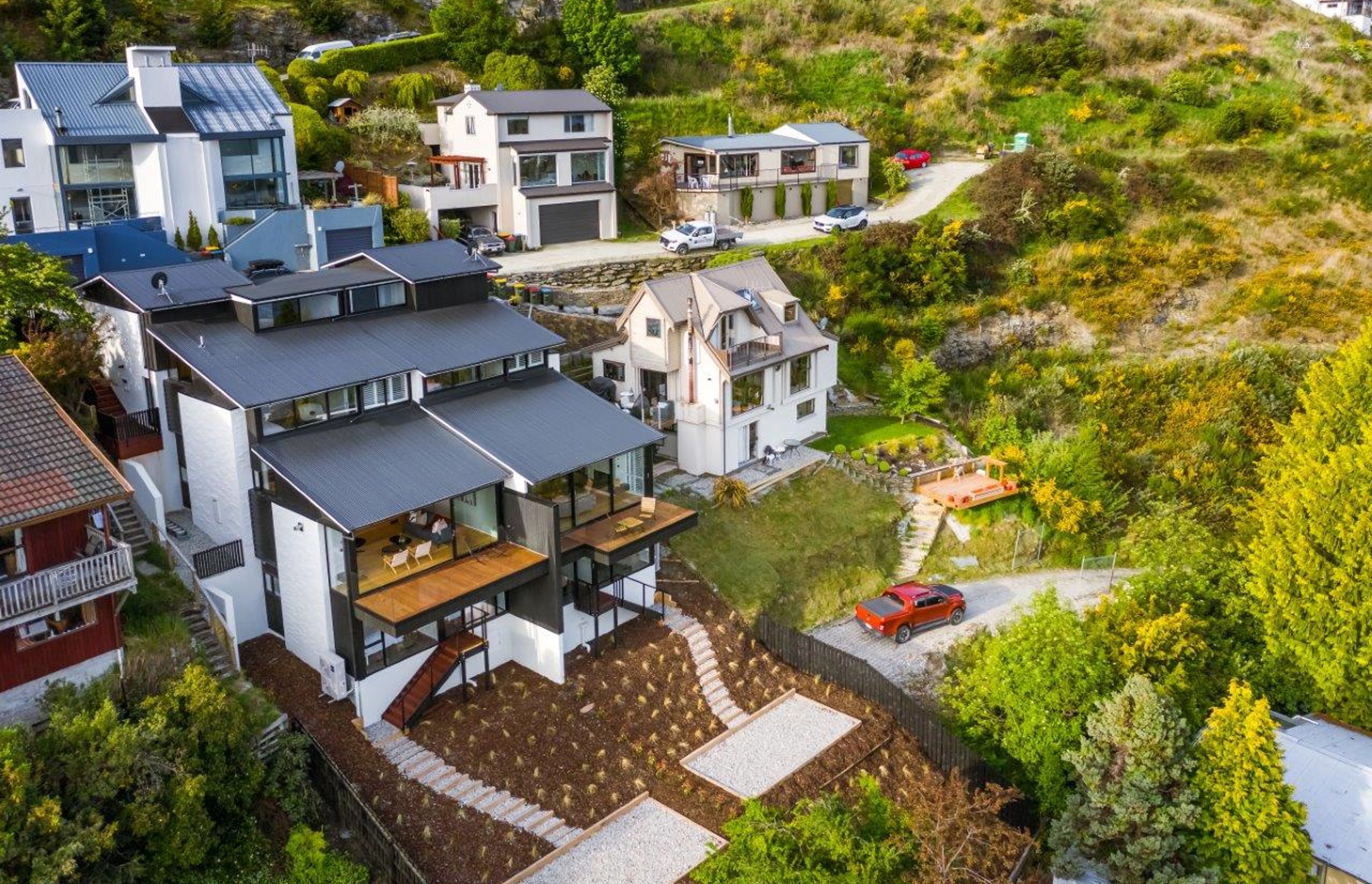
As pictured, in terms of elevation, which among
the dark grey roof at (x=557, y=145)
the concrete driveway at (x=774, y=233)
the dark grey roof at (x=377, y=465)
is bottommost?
the dark grey roof at (x=377, y=465)

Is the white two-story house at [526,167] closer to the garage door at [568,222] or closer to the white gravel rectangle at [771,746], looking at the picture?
the garage door at [568,222]

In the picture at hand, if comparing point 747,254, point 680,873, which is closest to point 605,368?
point 747,254

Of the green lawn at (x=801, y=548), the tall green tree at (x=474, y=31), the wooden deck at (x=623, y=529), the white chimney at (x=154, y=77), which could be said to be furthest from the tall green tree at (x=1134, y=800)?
the tall green tree at (x=474, y=31)

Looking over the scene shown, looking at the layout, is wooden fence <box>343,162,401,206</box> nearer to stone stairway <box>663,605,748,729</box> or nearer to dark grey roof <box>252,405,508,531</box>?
dark grey roof <box>252,405,508,531</box>

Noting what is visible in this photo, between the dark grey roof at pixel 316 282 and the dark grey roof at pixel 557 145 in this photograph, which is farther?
the dark grey roof at pixel 557 145

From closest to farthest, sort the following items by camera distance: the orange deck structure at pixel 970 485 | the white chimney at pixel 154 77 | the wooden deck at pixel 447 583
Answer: the wooden deck at pixel 447 583
the orange deck structure at pixel 970 485
the white chimney at pixel 154 77

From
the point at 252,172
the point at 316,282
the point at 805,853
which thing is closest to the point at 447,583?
the point at 316,282

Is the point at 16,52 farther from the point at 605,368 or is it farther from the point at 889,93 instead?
the point at 889,93

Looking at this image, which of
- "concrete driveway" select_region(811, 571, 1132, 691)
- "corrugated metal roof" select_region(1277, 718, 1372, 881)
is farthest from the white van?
"corrugated metal roof" select_region(1277, 718, 1372, 881)
